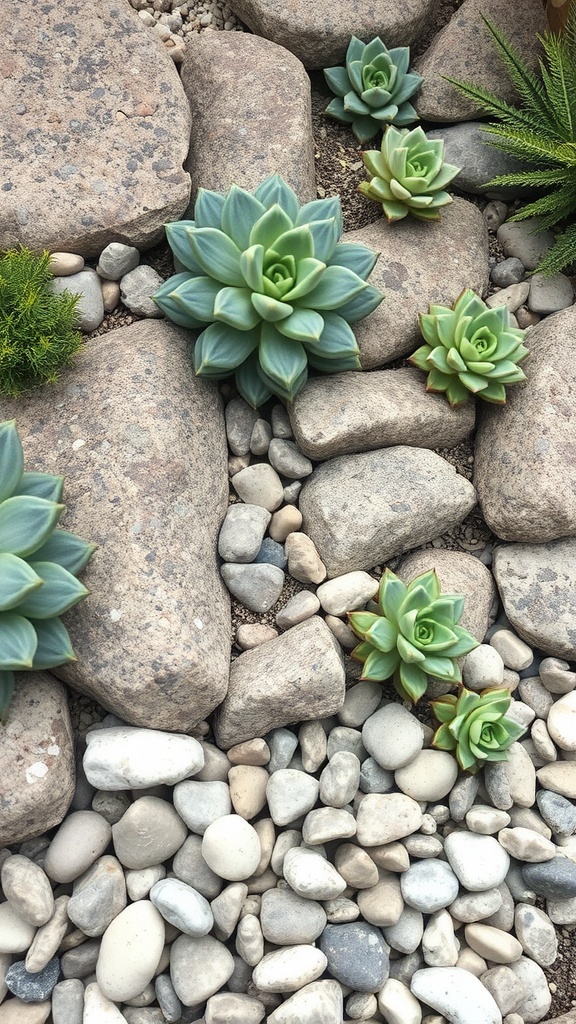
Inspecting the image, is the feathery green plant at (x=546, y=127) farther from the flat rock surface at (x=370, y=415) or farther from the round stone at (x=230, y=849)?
the round stone at (x=230, y=849)

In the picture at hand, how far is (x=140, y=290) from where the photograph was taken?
9.16 feet

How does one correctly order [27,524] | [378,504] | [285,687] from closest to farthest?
1. [27,524]
2. [285,687]
3. [378,504]

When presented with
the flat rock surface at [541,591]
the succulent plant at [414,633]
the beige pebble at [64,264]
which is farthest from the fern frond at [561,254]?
the beige pebble at [64,264]

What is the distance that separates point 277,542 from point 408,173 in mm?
1369

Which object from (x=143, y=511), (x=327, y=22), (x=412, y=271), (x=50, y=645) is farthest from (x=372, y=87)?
(x=50, y=645)

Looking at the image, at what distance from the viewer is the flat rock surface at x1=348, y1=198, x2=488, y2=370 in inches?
110

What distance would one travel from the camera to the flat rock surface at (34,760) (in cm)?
217

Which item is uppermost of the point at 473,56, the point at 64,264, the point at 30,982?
the point at 473,56

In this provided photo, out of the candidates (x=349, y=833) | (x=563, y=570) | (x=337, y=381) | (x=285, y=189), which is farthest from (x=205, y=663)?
(x=285, y=189)

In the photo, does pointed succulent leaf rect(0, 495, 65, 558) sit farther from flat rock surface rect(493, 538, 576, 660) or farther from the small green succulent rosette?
flat rock surface rect(493, 538, 576, 660)

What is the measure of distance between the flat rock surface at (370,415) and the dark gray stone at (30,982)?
170cm

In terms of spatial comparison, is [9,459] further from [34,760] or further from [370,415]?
[370,415]

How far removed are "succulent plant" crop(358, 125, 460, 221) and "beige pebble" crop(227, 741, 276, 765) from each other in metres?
1.87

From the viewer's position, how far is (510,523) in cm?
268
